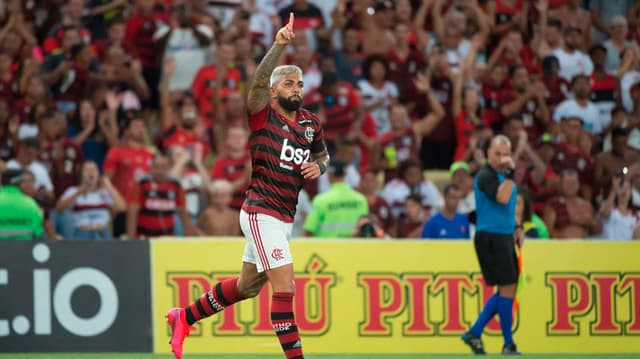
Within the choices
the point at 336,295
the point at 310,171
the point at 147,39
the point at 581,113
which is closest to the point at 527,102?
the point at 581,113

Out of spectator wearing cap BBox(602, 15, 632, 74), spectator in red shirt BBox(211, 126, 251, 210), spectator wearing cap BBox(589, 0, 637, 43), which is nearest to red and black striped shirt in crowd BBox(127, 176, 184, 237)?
spectator in red shirt BBox(211, 126, 251, 210)

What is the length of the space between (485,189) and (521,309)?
191cm

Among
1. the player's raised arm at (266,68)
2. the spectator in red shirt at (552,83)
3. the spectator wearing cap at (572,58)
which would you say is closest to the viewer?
the player's raised arm at (266,68)

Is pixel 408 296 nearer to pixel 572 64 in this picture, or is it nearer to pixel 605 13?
pixel 572 64

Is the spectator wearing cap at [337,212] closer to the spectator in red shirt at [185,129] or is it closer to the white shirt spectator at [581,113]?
the spectator in red shirt at [185,129]

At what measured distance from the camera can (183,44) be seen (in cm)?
1781

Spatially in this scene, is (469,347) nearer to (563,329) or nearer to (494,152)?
(563,329)

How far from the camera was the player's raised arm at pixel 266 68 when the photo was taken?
977cm

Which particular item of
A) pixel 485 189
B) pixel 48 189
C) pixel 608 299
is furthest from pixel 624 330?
pixel 48 189

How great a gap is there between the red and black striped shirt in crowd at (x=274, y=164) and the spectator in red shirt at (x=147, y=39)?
794 cm

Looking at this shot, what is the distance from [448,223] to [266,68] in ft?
17.7

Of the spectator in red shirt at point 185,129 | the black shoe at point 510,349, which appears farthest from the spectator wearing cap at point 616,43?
the black shoe at point 510,349

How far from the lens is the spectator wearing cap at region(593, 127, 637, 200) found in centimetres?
1717

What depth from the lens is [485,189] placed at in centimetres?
1220
